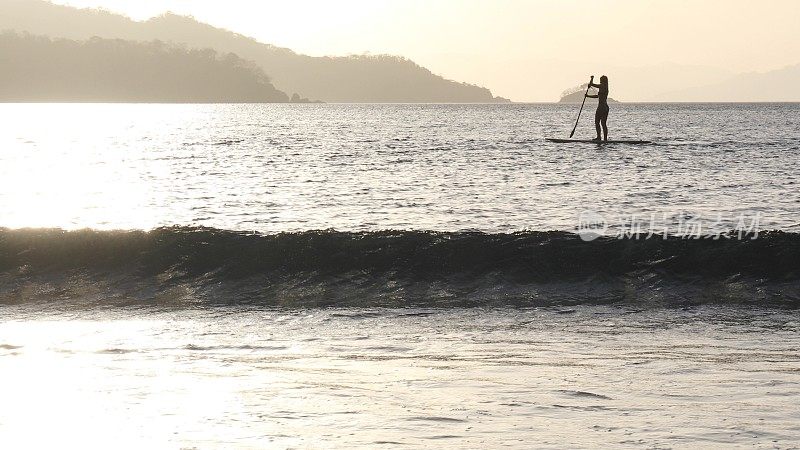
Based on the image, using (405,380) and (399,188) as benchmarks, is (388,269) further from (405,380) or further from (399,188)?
(399,188)

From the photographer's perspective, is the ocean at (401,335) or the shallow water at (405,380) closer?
the shallow water at (405,380)

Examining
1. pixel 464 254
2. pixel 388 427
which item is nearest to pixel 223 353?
pixel 388 427

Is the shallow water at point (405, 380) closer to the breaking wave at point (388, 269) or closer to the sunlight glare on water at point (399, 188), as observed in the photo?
the breaking wave at point (388, 269)

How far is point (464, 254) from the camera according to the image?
14.2 m

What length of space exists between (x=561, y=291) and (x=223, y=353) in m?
5.66

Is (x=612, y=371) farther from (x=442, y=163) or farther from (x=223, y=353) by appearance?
(x=442, y=163)

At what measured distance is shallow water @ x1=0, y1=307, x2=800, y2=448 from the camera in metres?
6.27

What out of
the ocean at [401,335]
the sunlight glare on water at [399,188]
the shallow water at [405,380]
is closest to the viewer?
the shallow water at [405,380]

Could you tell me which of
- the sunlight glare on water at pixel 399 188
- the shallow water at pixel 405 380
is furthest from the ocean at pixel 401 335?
the sunlight glare on water at pixel 399 188

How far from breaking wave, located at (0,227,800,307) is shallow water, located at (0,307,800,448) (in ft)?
4.87

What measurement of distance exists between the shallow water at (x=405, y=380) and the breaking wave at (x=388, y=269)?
4.87 feet

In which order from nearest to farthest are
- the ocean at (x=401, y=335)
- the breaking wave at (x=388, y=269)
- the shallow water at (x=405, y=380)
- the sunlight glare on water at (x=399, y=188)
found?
the shallow water at (x=405, y=380), the ocean at (x=401, y=335), the breaking wave at (x=388, y=269), the sunlight glare on water at (x=399, y=188)

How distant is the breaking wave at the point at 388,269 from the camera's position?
12.6 meters

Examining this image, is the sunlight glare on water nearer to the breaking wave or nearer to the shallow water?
the breaking wave
